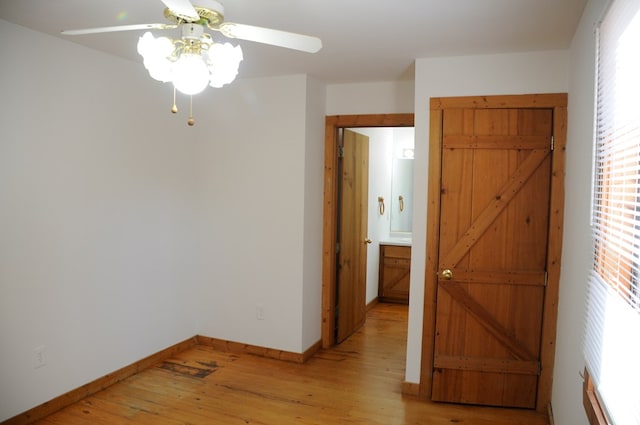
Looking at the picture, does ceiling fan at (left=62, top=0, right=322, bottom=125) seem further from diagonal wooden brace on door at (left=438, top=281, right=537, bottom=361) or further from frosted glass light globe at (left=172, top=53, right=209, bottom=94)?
diagonal wooden brace on door at (left=438, top=281, right=537, bottom=361)

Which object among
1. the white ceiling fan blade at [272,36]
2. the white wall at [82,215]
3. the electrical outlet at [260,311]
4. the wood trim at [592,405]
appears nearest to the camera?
the wood trim at [592,405]

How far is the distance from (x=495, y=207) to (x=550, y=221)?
1.17 ft

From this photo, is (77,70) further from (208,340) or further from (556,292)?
(556,292)

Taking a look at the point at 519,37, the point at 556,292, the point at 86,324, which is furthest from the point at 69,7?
the point at 556,292

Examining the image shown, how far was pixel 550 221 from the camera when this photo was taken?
2.99 m

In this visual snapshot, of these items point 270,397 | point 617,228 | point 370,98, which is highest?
point 370,98

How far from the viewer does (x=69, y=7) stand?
2.39 m

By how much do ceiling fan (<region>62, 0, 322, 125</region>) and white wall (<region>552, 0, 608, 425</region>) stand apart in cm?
136

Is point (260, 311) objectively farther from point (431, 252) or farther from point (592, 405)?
point (592, 405)

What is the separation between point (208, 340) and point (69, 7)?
9.74 ft

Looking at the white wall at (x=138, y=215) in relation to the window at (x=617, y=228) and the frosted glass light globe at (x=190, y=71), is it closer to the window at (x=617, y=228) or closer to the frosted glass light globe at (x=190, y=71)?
the frosted glass light globe at (x=190, y=71)

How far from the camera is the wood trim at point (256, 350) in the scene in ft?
12.9

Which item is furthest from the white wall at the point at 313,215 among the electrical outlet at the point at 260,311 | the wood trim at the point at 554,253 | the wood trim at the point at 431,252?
the wood trim at the point at 554,253

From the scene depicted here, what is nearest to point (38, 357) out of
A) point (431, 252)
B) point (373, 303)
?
point (431, 252)
